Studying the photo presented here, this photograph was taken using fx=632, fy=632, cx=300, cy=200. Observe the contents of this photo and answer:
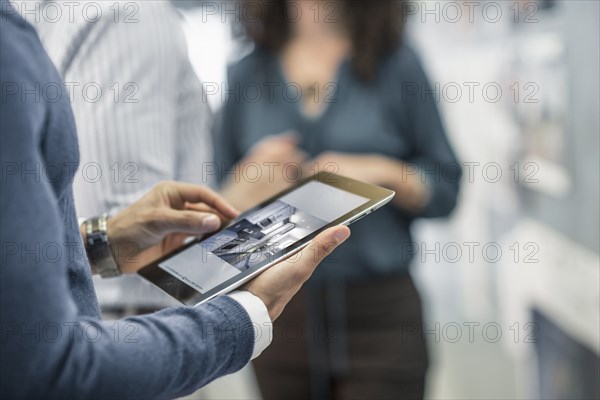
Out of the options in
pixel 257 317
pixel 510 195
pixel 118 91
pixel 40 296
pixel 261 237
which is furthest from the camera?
pixel 510 195

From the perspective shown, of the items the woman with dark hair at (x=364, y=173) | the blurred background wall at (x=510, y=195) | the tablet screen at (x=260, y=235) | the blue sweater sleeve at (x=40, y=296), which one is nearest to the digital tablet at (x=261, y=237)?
the tablet screen at (x=260, y=235)

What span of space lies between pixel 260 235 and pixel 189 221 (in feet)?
0.34

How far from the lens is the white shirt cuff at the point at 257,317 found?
52 cm

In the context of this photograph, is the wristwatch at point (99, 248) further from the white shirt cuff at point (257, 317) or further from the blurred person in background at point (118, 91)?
the white shirt cuff at point (257, 317)

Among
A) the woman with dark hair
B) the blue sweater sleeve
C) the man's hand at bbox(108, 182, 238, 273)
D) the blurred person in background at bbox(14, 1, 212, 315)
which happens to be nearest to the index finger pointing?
the man's hand at bbox(108, 182, 238, 273)

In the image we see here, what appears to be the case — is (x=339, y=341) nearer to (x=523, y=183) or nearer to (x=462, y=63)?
(x=523, y=183)

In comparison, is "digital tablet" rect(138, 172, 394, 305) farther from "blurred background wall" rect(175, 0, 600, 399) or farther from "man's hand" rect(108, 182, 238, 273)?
"blurred background wall" rect(175, 0, 600, 399)

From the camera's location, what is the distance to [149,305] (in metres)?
0.93

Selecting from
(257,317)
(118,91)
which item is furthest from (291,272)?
(118,91)

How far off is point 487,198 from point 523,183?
1.22ft

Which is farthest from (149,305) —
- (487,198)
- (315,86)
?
(487,198)

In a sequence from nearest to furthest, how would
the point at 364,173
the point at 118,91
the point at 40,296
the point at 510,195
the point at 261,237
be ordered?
the point at 40,296 → the point at 261,237 → the point at 118,91 → the point at 364,173 → the point at 510,195

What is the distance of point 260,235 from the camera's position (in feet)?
2.09

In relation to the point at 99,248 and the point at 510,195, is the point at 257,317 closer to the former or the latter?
the point at 99,248
